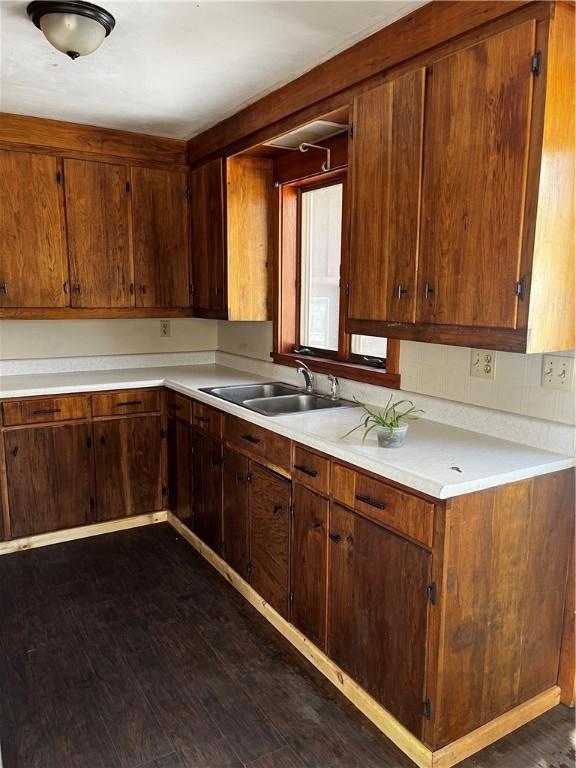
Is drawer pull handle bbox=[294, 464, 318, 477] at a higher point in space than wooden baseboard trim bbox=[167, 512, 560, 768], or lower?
higher

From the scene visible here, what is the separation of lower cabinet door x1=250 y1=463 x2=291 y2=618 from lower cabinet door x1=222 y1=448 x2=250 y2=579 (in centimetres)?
6

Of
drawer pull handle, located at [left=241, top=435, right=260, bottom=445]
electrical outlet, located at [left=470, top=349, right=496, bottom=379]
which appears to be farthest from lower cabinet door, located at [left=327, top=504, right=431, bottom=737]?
electrical outlet, located at [left=470, top=349, right=496, bottom=379]

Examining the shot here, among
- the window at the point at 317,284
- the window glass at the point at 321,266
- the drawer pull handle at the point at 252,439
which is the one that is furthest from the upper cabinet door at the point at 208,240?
the drawer pull handle at the point at 252,439

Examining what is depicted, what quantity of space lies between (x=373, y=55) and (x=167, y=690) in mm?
2423

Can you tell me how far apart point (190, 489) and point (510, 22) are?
2.59 metres

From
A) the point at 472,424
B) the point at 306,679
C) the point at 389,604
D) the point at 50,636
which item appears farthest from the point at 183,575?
the point at 472,424

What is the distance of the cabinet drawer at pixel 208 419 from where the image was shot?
281cm

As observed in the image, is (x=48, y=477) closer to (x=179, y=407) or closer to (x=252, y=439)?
(x=179, y=407)

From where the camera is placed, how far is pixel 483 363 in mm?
2092

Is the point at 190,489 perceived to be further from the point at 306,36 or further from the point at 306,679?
the point at 306,36

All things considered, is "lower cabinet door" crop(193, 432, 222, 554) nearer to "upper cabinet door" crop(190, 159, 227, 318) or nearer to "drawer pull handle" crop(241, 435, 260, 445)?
"drawer pull handle" crop(241, 435, 260, 445)

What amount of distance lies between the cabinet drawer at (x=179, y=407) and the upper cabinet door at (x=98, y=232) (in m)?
0.68

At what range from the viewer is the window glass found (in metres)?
3.04

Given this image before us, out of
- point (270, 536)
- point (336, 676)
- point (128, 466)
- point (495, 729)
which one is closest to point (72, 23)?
point (270, 536)
